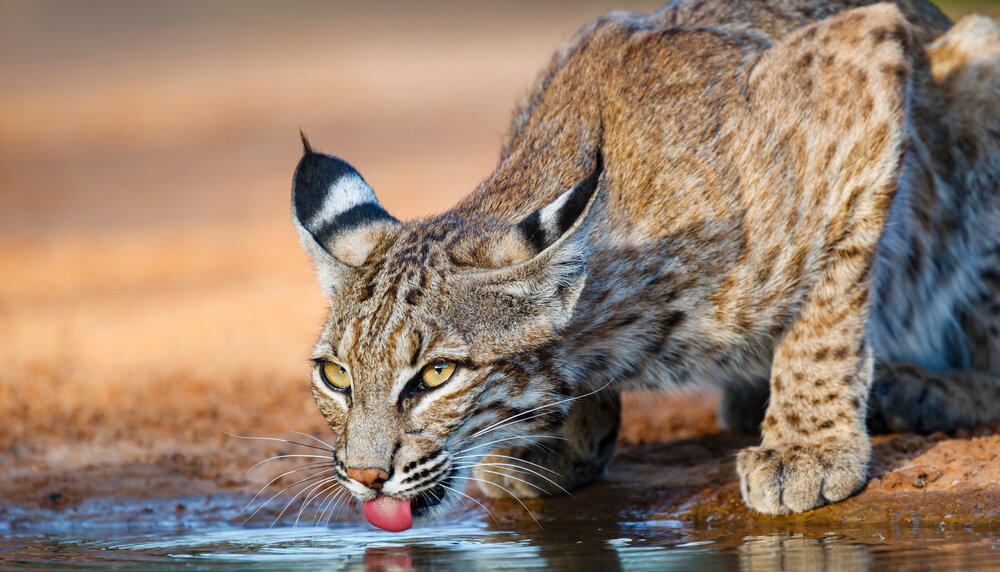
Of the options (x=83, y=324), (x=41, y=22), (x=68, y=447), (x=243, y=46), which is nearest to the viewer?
(x=68, y=447)

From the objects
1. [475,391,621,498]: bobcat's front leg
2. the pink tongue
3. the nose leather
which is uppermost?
[475,391,621,498]: bobcat's front leg

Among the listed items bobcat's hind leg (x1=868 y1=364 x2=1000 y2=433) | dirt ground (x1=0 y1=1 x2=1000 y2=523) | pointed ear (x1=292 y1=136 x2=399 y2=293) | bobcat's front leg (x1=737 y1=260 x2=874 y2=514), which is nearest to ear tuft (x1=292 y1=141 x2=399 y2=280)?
pointed ear (x1=292 y1=136 x2=399 y2=293)

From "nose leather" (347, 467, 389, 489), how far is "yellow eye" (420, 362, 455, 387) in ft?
1.18

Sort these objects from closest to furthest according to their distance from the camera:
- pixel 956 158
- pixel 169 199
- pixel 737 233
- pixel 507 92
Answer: pixel 737 233 < pixel 956 158 < pixel 169 199 < pixel 507 92

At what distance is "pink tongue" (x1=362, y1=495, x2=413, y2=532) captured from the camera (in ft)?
14.6

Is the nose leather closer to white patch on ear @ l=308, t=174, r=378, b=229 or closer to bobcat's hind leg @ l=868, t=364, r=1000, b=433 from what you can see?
white patch on ear @ l=308, t=174, r=378, b=229

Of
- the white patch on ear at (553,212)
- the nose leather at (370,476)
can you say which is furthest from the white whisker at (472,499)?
the white patch on ear at (553,212)

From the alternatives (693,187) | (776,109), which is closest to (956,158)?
(776,109)

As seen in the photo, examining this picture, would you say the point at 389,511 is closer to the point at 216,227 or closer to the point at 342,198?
the point at 342,198

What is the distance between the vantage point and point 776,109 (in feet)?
17.5

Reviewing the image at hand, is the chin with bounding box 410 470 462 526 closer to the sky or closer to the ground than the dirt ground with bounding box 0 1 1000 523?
closer to the ground

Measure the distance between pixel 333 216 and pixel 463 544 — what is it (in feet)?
4.51

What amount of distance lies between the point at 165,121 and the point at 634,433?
1718 centimetres

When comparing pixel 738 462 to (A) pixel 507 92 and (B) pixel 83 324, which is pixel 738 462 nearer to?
(B) pixel 83 324
